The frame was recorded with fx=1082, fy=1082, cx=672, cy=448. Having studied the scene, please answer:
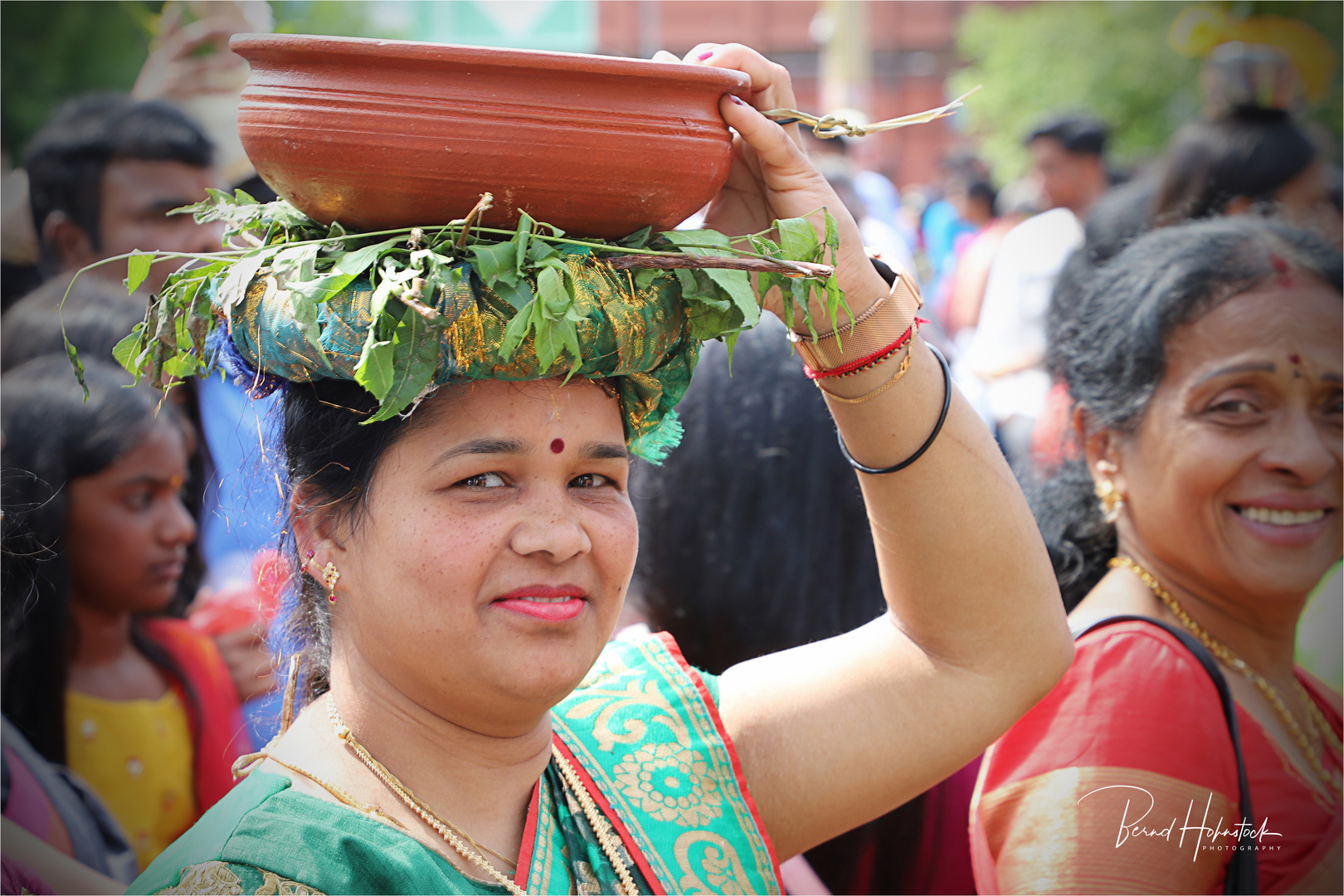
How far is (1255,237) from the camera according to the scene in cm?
273

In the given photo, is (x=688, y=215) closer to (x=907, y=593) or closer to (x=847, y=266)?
(x=847, y=266)

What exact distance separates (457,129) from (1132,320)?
1.92m

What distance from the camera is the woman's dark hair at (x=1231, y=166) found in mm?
5289

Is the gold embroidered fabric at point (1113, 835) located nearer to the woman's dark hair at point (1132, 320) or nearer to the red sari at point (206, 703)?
the woman's dark hair at point (1132, 320)

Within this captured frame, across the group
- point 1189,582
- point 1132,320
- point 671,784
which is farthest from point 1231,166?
point 671,784

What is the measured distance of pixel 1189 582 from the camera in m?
2.63

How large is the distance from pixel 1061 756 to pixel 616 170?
1.47 m

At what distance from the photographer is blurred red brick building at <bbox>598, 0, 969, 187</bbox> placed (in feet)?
116

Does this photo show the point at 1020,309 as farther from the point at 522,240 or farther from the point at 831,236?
the point at 522,240

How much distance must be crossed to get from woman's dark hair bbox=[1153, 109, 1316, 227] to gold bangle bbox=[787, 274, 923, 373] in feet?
13.1

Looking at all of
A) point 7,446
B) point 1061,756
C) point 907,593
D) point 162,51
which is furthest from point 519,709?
Result: point 162,51

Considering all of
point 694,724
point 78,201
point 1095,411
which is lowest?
point 694,724

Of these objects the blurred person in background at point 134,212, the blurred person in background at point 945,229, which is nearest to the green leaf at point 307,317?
the blurred person in background at point 134,212

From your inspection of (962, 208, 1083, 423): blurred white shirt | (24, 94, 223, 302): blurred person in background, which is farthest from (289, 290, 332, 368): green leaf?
(962, 208, 1083, 423): blurred white shirt
